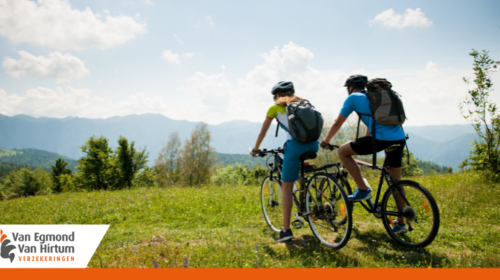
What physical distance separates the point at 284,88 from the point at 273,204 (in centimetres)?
262

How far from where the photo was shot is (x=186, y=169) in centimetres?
5094

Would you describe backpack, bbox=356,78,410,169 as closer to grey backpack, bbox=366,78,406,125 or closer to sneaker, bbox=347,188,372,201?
grey backpack, bbox=366,78,406,125

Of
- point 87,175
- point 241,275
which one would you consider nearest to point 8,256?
point 241,275

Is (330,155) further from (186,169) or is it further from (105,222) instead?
(105,222)

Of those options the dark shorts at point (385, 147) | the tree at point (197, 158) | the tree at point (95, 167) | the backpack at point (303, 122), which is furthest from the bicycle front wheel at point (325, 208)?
the tree at point (197, 158)

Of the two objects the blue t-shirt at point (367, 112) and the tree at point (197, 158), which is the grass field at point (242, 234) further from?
the tree at point (197, 158)

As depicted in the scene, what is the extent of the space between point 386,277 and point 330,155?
44.9m

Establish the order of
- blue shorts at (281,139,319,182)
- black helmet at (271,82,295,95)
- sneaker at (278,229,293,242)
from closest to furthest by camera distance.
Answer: blue shorts at (281,139,319,182)
sneaker at (278,229,293,242)
black helmet at (271,82,295,95)

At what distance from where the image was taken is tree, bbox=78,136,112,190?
122ft

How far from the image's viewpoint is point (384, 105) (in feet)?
12.7

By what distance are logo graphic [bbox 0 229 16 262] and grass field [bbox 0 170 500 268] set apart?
1338 mm

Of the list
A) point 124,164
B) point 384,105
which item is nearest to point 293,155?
point 384,105

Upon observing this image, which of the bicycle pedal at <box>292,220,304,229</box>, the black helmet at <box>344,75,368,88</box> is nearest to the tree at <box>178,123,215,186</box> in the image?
the bicycle pedal at <box>292,220,304,229</box>

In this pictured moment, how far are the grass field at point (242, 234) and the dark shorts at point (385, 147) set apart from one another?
1451mm
